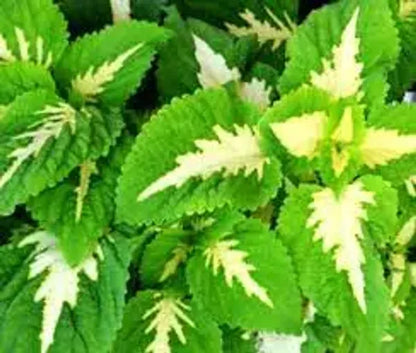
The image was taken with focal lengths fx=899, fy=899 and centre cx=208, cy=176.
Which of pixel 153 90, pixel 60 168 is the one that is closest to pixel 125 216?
pixel 60 168

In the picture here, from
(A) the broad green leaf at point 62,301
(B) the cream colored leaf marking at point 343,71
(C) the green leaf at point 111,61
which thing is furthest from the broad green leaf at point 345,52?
(A) the broad green leaf at point 62,301

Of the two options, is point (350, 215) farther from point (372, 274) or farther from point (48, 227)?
point (48, 227)

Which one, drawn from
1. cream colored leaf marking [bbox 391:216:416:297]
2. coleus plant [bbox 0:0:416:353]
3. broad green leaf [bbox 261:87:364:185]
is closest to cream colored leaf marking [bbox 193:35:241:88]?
coleus plant [bbox 0:0:416:353]

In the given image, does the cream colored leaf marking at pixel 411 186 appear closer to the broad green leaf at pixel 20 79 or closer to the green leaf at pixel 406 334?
the green leaf at pixel 406 334

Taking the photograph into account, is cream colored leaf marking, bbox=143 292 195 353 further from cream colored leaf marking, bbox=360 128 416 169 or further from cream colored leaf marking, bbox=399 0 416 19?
cream colored leaf marking, bbox=399 0 416 19

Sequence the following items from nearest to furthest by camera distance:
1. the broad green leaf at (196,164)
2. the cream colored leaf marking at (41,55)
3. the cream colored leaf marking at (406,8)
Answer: the broad green leaf at (196,164), the cream colored leaf marking at (41,55), the cream colored leaf marking at (406,8)
